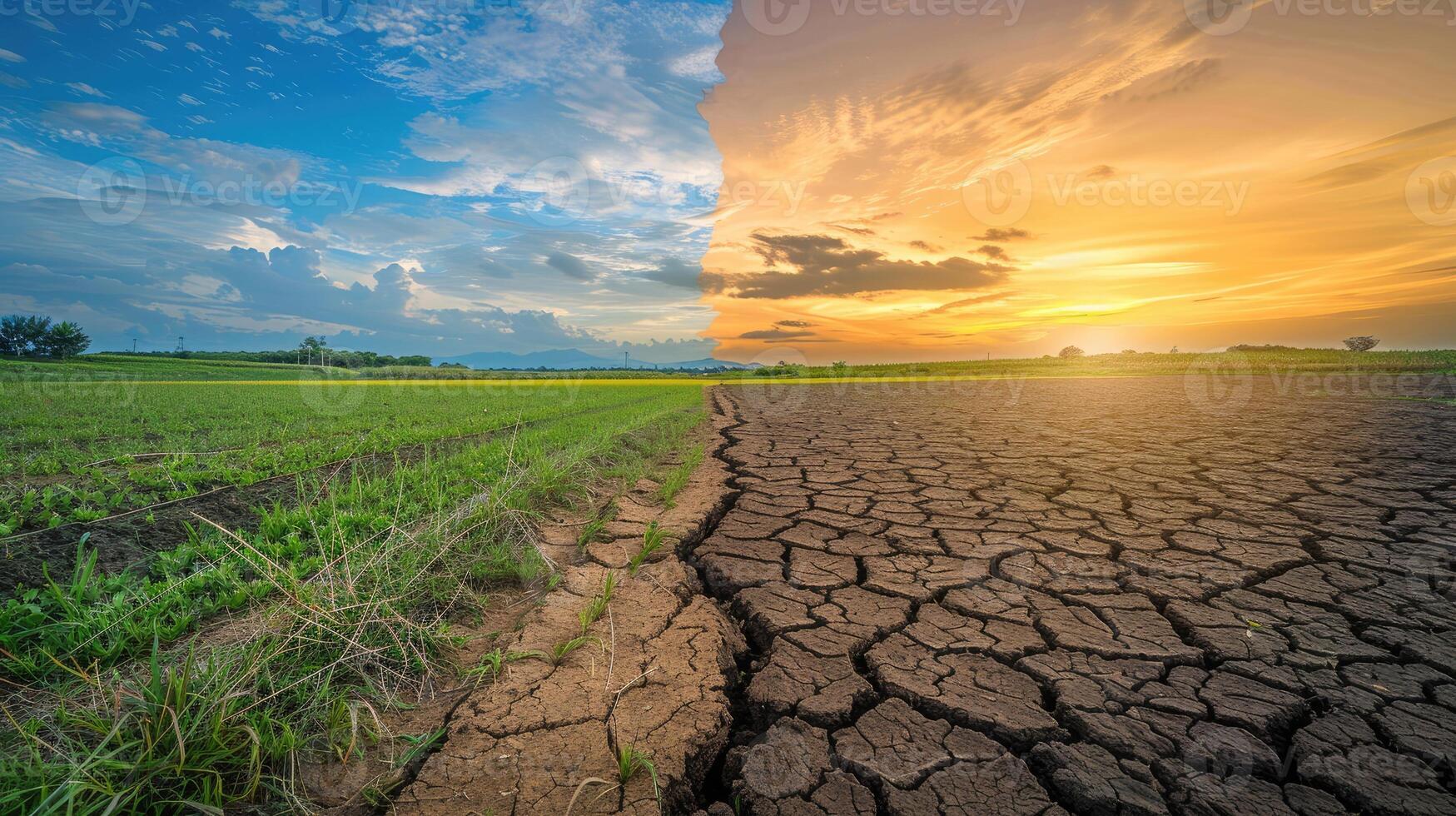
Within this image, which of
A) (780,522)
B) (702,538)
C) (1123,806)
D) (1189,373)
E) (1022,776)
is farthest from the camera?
(1189,373)

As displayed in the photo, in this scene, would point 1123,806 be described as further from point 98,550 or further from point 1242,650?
point 98,550

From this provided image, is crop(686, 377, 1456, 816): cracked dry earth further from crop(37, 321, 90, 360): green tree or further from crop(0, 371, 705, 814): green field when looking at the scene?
crop(37, 321, 90, 360): green tree

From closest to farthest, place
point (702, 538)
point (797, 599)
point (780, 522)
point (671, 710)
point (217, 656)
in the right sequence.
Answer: point (217, 656) < point (671, 710) < point (797, 599) < point (702, 538) < point (780, 522)

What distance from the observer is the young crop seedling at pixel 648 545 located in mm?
3074

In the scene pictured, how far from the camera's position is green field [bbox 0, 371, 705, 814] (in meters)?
1.37

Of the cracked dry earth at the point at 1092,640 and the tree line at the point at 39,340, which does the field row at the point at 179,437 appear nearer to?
the cracked dry earth at the point at 1092,640

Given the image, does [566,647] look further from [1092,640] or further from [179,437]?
[179,437]

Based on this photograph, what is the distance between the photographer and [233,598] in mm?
2242

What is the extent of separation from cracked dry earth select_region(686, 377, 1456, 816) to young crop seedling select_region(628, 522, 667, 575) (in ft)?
0.70

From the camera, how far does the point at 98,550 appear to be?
2811 mm

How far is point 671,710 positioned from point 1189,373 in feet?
109

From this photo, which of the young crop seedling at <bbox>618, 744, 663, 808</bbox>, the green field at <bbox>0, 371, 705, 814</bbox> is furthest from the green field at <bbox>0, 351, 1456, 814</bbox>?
the young crop seedling at <bbox>618, 744, 663, 808</bbox>

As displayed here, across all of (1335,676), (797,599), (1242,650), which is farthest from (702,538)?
(1335,676)

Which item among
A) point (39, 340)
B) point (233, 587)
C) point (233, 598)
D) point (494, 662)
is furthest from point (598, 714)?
point (39, 340)
